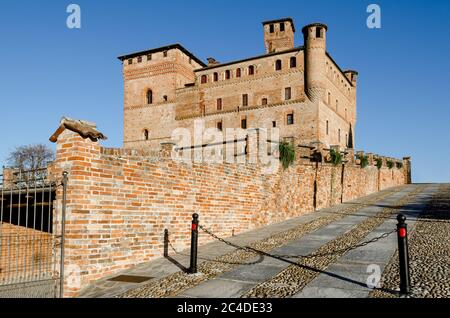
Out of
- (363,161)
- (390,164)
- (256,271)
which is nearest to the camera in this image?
(256,271)

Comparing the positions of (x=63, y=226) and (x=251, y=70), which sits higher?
(x=251, y=70)

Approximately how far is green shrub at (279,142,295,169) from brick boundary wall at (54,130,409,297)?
1.75m

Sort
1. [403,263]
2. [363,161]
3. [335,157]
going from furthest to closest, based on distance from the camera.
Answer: [363,161]
[335,157]
[403,263]

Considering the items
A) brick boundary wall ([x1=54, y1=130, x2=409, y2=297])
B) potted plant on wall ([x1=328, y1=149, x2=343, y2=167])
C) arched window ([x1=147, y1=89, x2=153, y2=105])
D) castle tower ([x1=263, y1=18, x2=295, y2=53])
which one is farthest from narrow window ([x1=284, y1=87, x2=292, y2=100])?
brick boundary wall ([x1=54, y1=130, x2=409, y2=297])

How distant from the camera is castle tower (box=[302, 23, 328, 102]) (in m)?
32.6

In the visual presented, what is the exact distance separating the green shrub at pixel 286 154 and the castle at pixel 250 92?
19232 millimetres

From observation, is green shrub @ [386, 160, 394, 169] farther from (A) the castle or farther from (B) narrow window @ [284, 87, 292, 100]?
(B) narrow window @ [284, 87, 292, 100]

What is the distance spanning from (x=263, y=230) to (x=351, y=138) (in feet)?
121

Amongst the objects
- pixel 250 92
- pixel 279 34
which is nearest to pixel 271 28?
pixel 279 34

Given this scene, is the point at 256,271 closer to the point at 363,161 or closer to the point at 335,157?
the point at 335,157

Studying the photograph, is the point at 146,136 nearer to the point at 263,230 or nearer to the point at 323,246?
the point at 263,230

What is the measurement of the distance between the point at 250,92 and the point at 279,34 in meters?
8.13

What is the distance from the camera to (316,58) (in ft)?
107

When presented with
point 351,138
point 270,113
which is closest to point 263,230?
point 270,113
